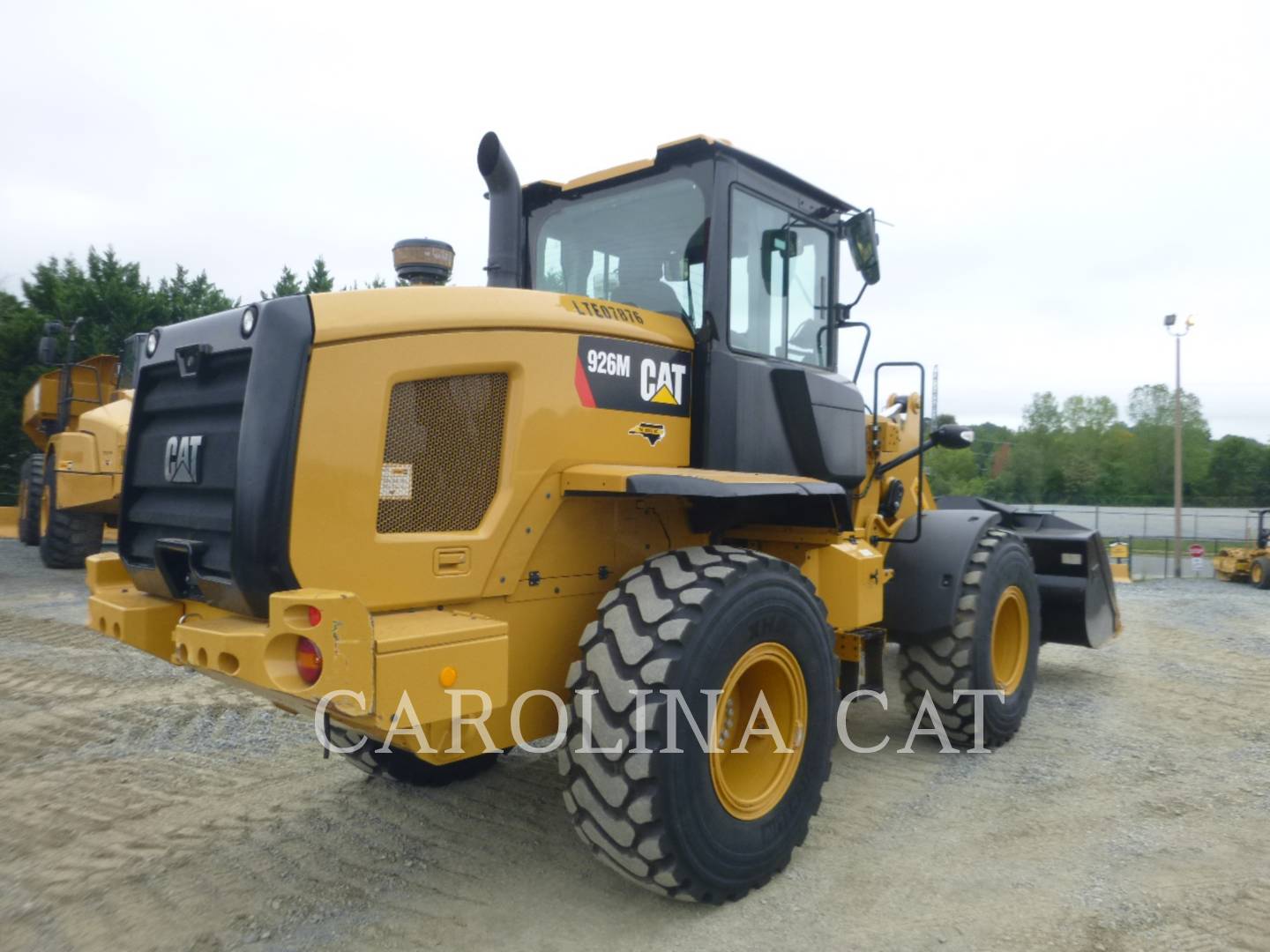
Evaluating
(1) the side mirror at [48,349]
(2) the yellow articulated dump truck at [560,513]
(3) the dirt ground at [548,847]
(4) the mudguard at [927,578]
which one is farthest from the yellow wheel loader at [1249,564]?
(1) the side mirror at [48,349]

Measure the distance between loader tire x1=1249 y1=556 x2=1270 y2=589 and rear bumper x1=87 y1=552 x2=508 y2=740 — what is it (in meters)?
16.6

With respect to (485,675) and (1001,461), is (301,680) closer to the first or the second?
(485,675)

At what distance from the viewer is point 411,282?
3824 millimetres

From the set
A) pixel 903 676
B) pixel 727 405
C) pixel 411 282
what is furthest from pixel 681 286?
pixel 903 676

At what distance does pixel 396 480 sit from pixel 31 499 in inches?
595

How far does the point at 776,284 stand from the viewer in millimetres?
4473

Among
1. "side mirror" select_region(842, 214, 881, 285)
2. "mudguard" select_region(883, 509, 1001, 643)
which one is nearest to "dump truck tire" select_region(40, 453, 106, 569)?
"mudguard" select_region(883, 509, 1001, 643)

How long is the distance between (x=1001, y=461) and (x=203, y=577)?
60794 mm

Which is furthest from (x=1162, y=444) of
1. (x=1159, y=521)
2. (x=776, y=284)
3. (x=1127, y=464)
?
(x=776, y=284)

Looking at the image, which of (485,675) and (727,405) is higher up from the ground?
(727,405)

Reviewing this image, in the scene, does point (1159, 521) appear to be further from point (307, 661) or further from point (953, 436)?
point (307, 661)

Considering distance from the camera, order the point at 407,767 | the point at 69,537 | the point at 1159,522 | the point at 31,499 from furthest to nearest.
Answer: the point at 1159,522 → the point at 31,499 → the point at 69,537 → the point at 407,767

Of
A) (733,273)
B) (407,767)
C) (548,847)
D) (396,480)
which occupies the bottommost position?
(548,847)

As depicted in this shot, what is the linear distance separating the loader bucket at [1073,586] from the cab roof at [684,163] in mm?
3228
